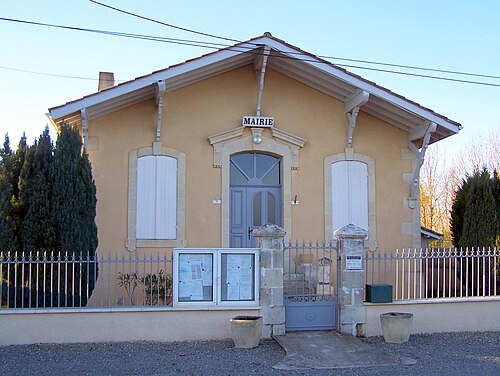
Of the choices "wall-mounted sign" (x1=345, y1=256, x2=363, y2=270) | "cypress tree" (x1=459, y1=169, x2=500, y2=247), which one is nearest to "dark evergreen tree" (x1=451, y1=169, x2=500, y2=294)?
"cypress tree" (x1=459, y1=169, x2=500, y2=247)

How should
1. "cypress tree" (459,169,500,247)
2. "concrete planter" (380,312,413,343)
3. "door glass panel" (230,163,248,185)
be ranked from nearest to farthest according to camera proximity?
"concrete planter" (380,312,413,343)
"cypress tree" (459,169,500,247)
"door glass panel" (230,163,248,185)

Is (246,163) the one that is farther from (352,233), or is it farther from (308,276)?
(352,233)

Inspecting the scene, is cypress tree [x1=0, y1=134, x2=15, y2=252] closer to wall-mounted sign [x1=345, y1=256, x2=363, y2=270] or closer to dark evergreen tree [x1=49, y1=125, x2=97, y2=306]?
dark evergreen tree [x1=49, y1=125, x2=97, y2=306]

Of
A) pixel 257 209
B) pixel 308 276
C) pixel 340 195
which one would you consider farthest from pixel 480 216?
pixel 257 209

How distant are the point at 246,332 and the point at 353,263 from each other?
7.15 feet

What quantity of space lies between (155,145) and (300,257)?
12.1 ft

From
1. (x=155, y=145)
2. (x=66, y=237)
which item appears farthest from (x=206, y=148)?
(x=66, y=237)

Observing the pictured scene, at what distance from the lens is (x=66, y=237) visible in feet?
31.7

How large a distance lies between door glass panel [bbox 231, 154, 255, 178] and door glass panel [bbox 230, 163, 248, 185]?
91 mm

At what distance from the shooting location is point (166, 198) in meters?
12.4

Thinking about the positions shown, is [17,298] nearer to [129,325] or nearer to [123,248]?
[129,325]

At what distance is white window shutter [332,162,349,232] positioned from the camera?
13047 mm

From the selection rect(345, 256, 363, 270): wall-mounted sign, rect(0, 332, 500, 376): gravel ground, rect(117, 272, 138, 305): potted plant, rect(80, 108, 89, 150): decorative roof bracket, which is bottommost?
rect(0, 332, 500, 376): gravel ground

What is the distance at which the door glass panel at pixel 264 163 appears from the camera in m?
13.1
